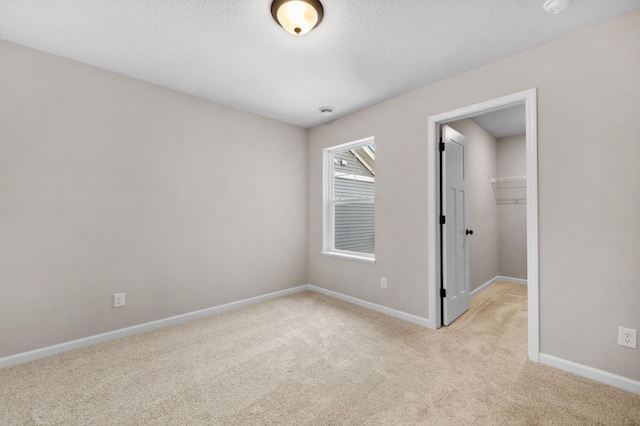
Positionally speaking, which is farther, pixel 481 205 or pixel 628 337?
pixel 481 205

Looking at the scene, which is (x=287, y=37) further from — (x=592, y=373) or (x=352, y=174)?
(x=592, y=373)

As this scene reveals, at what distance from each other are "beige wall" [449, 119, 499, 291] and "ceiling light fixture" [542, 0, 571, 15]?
193 centimetres

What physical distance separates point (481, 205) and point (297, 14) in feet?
12.4

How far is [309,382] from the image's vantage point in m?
1.97

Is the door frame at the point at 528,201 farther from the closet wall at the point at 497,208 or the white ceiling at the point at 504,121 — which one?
the closet wall at the point at 497,208

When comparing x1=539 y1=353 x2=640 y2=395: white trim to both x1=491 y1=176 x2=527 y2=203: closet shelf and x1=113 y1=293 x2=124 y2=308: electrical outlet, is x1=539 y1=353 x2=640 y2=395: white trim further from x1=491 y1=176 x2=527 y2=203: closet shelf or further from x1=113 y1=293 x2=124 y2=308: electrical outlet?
x1=113 y1=293 x2=124 y2=308: electrical outlet

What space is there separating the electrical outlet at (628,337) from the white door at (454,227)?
4.09 feet

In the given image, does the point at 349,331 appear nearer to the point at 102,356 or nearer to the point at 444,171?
the point at 444,171

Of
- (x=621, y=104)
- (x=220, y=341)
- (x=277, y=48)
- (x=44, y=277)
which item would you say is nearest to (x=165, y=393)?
(x=220, y=341)

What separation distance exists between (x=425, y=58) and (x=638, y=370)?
262 cm

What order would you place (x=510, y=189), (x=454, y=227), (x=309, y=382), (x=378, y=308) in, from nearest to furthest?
1. (x=309, y=382)
2. (x=454, y=227)
3. (x=378, y=308)
4. (x=510, y=189)

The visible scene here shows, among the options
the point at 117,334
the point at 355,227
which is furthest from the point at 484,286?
the point at 117,334

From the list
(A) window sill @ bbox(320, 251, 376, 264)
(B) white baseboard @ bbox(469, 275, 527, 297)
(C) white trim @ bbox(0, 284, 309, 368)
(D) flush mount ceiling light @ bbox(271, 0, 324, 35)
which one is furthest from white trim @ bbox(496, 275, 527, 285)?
(D) flush mount ceiling light @ bbox(271, 0, 324, 35)

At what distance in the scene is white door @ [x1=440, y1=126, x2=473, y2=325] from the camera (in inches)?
115
